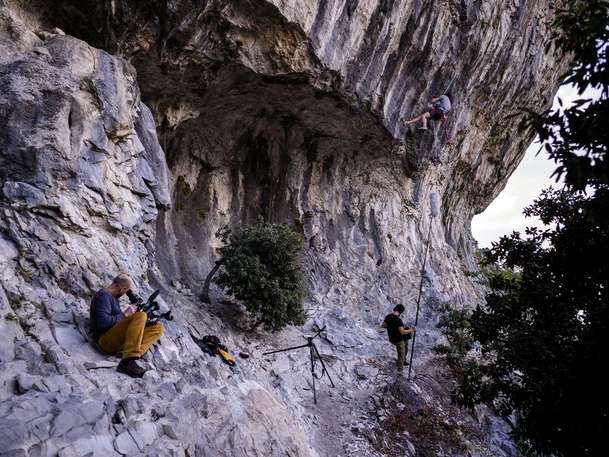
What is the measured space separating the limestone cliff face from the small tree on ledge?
90cm

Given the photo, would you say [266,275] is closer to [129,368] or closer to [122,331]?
[122,331]

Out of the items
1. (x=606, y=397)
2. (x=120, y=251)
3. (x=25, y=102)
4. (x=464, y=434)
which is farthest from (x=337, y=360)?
(x=25, y=102)

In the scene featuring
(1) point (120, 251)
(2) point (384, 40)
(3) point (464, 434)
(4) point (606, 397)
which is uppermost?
(2) point (384, 40)

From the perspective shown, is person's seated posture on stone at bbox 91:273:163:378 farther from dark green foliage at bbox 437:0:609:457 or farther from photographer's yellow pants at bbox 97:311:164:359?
dark green foliage at bbox 437:0:609:457

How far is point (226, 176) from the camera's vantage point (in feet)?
55.8

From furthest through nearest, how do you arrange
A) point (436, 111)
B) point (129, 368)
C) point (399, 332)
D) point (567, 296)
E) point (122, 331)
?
point (436, 111) < point (399, 332) < point (567, 296) < point (122, 331) < point (129, 368)

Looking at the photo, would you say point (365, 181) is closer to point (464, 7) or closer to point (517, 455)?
point (464, 7)

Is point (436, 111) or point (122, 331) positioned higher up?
point (436, 111)

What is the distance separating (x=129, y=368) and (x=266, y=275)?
6.70 metres

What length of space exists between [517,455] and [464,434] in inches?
57.1

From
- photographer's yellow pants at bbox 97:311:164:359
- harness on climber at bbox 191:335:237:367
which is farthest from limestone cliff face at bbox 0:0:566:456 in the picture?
harness on climber at bbox 191:335:237:367

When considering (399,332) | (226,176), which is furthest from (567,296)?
(226,176)

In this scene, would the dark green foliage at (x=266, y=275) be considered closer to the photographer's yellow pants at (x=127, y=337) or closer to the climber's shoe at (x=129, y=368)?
the photographer's yellow pants at (x=127, y=337)

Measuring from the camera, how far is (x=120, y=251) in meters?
8.28
